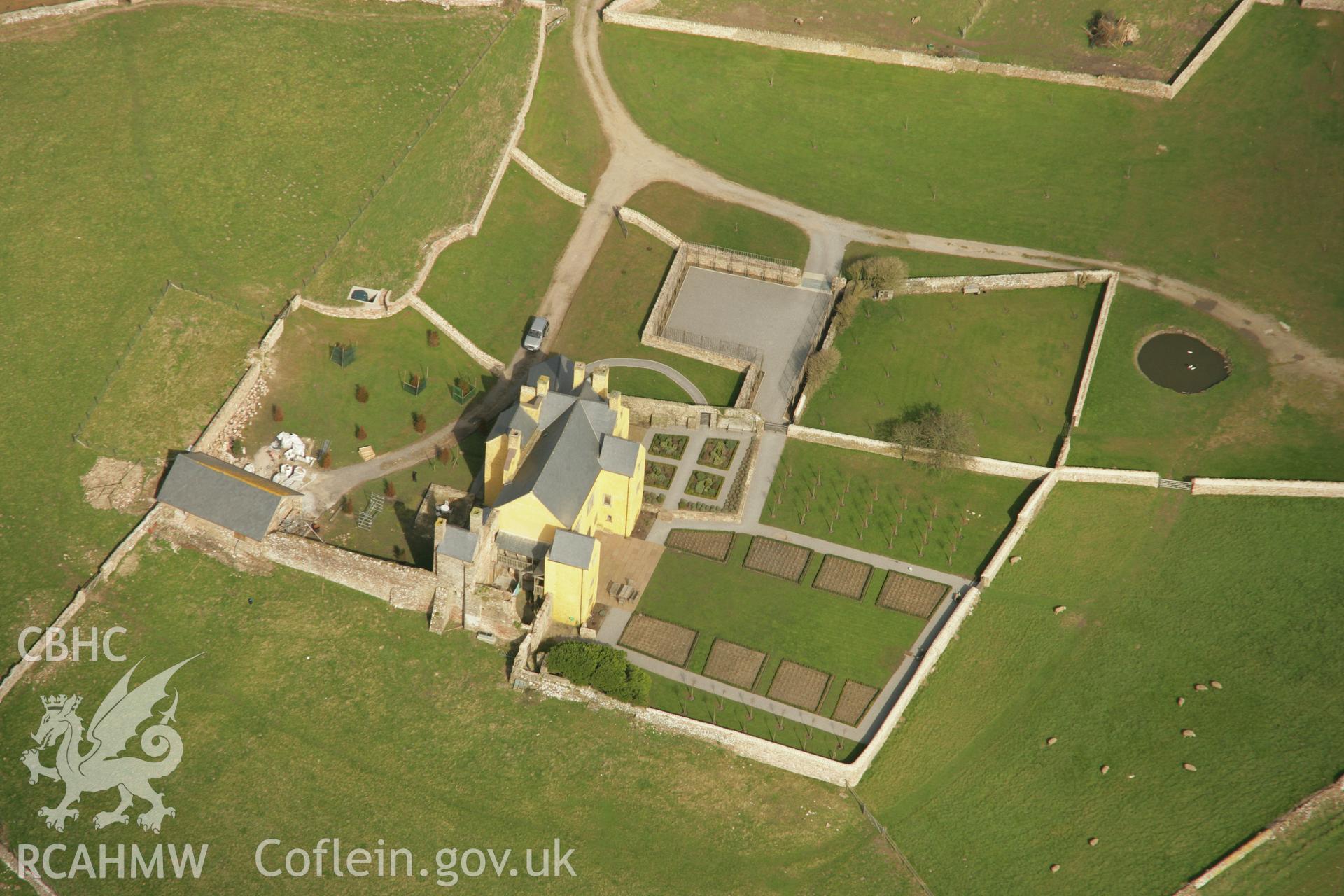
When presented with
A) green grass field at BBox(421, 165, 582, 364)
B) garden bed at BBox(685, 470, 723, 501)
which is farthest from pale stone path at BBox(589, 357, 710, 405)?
garden bed at BBox(685, 470, 723, 501)

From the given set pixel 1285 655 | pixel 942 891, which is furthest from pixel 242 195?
pixel 1285 655

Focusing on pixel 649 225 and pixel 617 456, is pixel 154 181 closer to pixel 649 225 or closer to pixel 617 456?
pixel 649 225

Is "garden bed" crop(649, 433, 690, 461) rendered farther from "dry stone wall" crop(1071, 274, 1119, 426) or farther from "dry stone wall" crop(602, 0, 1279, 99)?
"dry stone wall" crop(602, 0, 1279, 99)

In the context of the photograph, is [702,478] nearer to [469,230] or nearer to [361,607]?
[361,607]

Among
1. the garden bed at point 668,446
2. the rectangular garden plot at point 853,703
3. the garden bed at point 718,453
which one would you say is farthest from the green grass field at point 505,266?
the rectangular garden plot at point 853,703

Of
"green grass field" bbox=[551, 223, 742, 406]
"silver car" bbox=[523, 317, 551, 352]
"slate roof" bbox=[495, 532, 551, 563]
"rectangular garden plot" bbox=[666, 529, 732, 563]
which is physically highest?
"green grass field" bbox=[551, 223, 742, 406]

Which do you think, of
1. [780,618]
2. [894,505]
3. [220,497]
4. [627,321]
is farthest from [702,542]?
[220,497]
